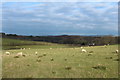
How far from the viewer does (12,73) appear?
415 inches

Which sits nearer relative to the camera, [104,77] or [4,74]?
[104,77]

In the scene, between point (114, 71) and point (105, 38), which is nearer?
point (114, 71)

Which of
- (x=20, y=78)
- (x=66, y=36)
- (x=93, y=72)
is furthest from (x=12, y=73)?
(x=66, y=36)

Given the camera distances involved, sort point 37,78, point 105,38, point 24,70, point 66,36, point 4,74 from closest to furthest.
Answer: point 37,78 → point 4,74 → point 24,70 → point 105,38 → point 66,36

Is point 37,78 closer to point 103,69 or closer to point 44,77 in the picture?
point 44,77

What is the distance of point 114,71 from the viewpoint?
35.4 ft

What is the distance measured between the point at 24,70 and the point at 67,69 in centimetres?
285

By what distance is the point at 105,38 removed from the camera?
71500 mm

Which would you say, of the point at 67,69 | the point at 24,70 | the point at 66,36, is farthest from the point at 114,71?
the point at 66,36

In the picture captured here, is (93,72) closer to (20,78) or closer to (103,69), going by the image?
(103,69)

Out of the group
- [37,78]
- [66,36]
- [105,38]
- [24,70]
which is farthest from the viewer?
[66,36]

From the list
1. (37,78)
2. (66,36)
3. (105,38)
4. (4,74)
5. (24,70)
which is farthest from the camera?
(66,36)

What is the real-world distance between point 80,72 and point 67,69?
106 centimetres

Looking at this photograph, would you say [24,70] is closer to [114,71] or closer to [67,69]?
[67,69]
